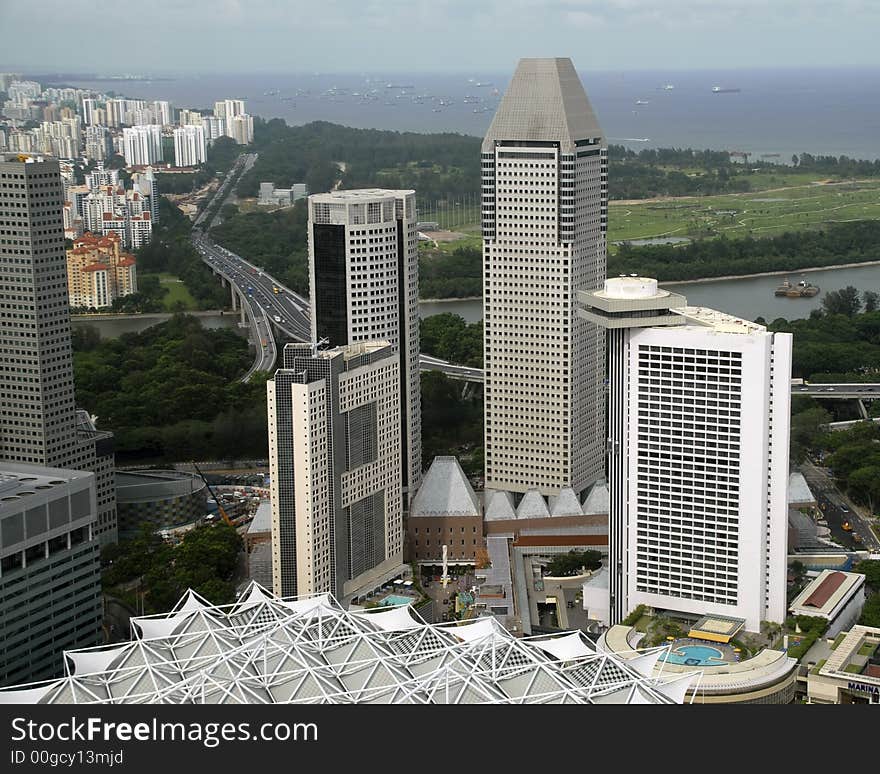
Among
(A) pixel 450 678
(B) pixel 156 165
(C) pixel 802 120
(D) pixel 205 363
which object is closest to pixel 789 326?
(D) pixel 205 363

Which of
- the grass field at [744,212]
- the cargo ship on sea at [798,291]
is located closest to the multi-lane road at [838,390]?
the cargo ship on sea at [798,291]

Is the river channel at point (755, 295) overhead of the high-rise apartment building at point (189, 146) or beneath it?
beneath

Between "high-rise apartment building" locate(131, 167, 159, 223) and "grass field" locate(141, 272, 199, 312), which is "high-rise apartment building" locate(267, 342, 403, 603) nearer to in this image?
"grass field" locate(141, 272, 199, 312)

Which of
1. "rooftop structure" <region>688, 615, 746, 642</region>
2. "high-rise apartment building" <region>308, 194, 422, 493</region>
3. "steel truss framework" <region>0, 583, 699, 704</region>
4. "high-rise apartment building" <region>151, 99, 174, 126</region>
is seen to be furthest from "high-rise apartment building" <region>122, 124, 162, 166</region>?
"steel truss framework" <region>0, 583, 699, 704</region>

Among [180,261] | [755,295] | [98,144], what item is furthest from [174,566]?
[98,144]

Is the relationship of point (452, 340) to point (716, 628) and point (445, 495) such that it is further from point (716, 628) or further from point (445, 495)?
point (716, 628)

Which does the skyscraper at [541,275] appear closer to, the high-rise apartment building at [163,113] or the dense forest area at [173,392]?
the dense forest area at [173,392]
